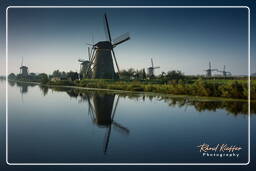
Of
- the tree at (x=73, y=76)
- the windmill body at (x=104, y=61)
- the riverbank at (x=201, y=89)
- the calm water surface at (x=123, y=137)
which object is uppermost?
the windmill body at (x=104, y=61)

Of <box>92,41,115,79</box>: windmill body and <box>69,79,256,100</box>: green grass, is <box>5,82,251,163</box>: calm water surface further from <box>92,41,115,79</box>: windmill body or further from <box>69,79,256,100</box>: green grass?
<box>92,41,115,79</box>: windmill body

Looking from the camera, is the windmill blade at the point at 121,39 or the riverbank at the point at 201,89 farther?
the windmill blade at the point at 121,39

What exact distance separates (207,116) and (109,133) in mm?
4553

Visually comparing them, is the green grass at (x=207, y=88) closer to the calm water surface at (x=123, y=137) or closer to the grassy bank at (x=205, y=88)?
the grassy bank at (x=205, y=88)

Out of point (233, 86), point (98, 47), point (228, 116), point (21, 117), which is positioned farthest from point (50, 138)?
point (98, 47)

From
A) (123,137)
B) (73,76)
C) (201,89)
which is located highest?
(73,76)

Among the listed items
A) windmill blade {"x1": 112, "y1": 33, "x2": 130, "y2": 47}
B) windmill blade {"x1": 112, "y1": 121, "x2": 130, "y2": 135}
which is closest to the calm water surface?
windmill blade {"x1": 112, "y1": 121, "x2": 130, "y2": 135}

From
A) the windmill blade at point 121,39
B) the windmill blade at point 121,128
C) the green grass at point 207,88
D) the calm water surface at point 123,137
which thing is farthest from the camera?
the windmill blade at point 121,39

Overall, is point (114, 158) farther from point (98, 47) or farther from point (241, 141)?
point (98, 47)

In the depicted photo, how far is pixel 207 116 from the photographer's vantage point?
1001cm

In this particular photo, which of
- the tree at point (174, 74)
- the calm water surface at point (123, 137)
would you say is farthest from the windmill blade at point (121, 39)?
the calm water surface at point (123, 137)

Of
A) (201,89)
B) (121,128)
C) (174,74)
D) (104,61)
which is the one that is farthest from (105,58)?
(121,128)

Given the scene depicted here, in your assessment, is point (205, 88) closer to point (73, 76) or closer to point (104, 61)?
point (104, 61)

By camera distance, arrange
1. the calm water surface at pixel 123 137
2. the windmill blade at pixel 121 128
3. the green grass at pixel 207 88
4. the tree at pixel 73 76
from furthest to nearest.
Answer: the tree at pixel 73 76
the green grass at pixel 207 88
the windmill blade at pixel 121 128
the calm water surface at pixel 123 137
